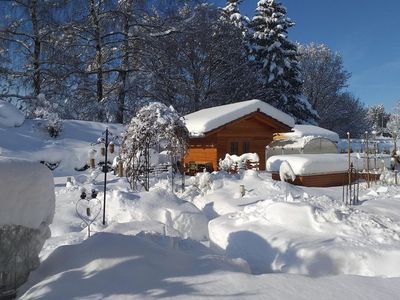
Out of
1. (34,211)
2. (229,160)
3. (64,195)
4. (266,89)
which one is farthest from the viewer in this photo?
(266,89)

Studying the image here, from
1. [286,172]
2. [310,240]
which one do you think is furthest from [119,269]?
[286,172]

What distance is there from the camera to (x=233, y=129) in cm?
1834

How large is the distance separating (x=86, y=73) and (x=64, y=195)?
13271 mm

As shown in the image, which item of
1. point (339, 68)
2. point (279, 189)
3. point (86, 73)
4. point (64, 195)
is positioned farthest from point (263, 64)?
point (64, 195)

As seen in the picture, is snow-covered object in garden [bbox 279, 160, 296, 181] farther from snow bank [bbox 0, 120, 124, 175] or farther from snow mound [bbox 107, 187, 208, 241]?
snow mound [bbox 107, 187, 208, 241]

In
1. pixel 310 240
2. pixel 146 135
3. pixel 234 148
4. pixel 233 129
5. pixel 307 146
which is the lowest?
pixel 310 240

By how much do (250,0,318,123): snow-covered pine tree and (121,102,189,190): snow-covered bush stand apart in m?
22.3

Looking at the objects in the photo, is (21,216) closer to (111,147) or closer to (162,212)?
(162,212)

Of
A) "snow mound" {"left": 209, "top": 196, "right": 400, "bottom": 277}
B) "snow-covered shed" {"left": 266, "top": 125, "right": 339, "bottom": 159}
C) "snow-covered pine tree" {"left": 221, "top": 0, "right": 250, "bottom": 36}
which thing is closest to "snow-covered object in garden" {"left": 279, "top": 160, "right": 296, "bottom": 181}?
"snow-covered shed" {"left": 266, "top": 125, "right": 339, "bottom": 159}

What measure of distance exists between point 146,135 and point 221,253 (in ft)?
19.7

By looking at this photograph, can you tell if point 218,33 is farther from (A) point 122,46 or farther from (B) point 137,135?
(B) point 137,135

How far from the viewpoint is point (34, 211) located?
11.5 ft

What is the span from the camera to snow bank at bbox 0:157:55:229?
127 inches

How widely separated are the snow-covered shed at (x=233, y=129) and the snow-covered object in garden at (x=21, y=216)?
12644 millimetres
